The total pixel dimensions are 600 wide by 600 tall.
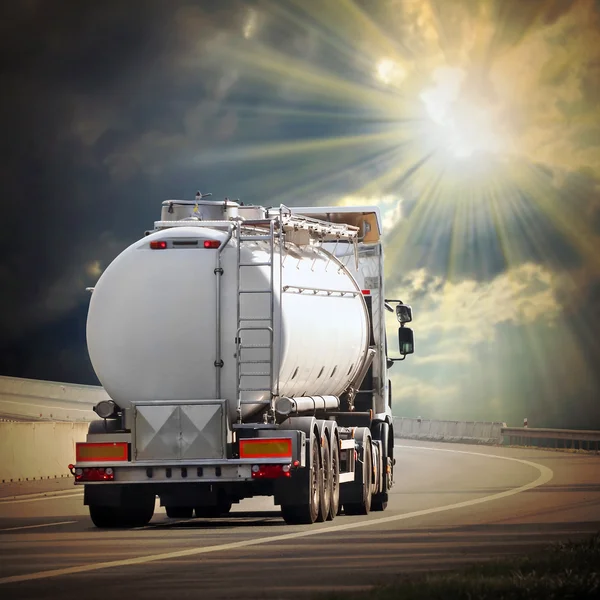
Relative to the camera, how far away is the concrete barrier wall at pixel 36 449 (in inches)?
1210

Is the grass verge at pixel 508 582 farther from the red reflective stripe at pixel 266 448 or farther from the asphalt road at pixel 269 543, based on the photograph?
the red reflective stripe at pixel 266 448

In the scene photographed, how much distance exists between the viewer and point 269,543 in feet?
58.5

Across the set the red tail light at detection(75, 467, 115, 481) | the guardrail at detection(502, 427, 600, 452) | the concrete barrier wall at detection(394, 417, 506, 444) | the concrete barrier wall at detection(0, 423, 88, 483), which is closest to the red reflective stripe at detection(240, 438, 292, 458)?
the red tail light at detection(75, 467, 115, 481)

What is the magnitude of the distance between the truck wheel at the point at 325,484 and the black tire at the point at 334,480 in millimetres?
164

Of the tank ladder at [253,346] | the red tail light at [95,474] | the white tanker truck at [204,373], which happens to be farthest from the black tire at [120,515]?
the tank ladder at [253,346]

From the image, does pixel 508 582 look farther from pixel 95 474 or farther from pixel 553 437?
pixel 553 437

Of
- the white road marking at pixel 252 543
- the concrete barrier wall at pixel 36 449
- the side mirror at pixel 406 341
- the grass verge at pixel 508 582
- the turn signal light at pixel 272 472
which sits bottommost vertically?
the grass verge at pixel 508 582

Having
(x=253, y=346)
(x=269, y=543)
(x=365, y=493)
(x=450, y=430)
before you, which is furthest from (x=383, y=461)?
(x=450, y=430)

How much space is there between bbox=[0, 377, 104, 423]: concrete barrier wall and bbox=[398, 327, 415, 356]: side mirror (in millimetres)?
28689

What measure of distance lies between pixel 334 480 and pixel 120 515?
Result: 305 cm

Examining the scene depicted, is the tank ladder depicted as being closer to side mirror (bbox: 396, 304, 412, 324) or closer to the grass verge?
the grass verge

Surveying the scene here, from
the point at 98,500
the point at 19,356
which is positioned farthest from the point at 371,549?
the point at 19,356

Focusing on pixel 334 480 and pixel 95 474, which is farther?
pixel 334 480

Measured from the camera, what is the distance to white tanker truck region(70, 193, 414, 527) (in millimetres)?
20078
